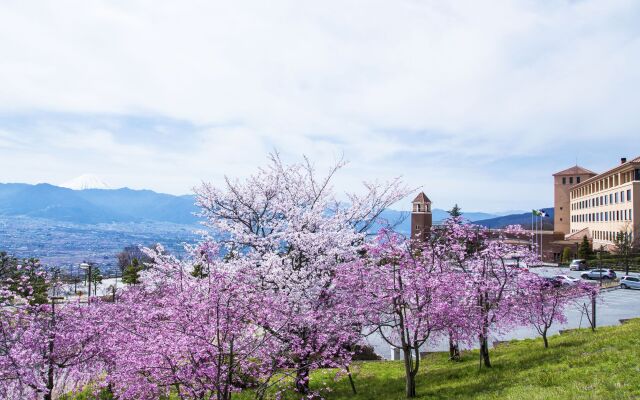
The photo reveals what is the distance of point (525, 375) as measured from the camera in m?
12.3

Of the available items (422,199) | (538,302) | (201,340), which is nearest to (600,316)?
(538,302)

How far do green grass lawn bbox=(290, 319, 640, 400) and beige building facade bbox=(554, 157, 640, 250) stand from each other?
5815 centimetres

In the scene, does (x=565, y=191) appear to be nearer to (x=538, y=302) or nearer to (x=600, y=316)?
(x=600, y=316)

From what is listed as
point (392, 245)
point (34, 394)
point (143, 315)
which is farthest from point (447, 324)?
point (34, 394)

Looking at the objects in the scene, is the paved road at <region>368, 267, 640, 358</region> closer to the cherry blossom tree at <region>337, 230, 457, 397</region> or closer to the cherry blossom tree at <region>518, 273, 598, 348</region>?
the cherry blossom tree at <region>518, 273, 598, 348</region>

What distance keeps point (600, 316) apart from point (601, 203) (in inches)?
2413

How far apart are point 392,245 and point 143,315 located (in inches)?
278

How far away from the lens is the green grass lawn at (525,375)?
10.1m

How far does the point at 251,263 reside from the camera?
584 inches

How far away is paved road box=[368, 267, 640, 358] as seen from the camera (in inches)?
894

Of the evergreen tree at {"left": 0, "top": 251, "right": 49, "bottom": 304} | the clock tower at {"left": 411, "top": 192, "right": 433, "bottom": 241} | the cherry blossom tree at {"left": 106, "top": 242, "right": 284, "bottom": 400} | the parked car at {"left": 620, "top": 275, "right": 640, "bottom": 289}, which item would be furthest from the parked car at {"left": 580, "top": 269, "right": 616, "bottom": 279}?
the evergreen tree at {"left": 0, "top": 251, "right": 49, "bottom": 304}

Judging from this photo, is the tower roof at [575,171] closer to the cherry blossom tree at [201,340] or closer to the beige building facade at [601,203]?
the beige building facade at [601,203]

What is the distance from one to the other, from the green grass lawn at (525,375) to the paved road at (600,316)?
5.37 ft

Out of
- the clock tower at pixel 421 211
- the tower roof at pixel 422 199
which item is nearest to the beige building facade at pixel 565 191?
the clock tower at pixel 421 211
